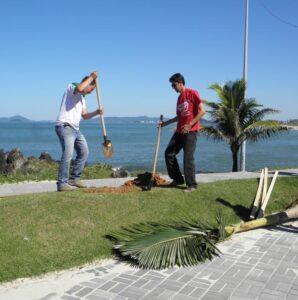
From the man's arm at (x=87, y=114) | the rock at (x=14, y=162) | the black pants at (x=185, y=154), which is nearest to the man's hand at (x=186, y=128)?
the black pants at (x=185, y=154)

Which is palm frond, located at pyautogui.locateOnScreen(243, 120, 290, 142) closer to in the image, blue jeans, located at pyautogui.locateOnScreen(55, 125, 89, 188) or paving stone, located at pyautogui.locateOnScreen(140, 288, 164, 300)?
blue jeans, located at pyautogui.locateOnScreen(55, 125, 89, 188)

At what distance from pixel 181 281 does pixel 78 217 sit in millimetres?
2130

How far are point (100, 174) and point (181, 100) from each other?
28.8 ft

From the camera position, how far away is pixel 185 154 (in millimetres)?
8453

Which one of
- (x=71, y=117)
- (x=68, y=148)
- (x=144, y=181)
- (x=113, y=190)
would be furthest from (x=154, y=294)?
(x=144, y=181)

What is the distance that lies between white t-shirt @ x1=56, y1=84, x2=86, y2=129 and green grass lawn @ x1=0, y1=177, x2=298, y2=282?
3.97 feet

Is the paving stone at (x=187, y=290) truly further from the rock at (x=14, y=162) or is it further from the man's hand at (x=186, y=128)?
the rock at (x=14, y=162)

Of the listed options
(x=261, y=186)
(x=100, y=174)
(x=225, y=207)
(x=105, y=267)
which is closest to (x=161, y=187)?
(x=225, y=207)

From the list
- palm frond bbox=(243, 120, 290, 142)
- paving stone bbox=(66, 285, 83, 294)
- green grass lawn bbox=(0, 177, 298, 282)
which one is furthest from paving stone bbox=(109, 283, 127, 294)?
palm frond bbox=(243, 120, 290, 142)

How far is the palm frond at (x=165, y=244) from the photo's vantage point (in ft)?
19.5

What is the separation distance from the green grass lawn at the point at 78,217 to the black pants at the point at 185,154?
13.9 inches

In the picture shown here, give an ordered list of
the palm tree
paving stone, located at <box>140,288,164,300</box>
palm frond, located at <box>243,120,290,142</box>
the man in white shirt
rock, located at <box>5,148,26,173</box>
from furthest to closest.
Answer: rock, located at <box>5,148,26,173</box> < the palm tree < palm frond, located at <box>243,120,290,142</box> < the man in white shirt < paving stone, located at <box>140,288,164,300</box>

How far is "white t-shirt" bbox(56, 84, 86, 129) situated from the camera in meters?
7.77

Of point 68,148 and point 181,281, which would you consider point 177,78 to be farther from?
point 181,281
